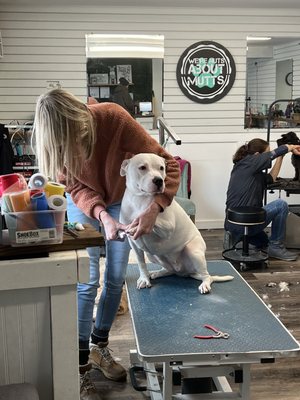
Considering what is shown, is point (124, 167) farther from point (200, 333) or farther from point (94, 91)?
point (94, 91)

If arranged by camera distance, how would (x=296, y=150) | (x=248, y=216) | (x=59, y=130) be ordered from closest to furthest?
1. (x=59, y=130)
2. (x=248, y=216)
3. (x=296, y=150)

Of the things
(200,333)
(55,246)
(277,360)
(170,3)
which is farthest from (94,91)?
(55,246)

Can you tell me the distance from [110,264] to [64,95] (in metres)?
0.90

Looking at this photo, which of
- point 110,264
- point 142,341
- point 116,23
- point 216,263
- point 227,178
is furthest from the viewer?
point 227,178

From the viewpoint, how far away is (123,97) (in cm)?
565

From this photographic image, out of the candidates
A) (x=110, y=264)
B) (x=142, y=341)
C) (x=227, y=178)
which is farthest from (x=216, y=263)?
(x=227, y=178)

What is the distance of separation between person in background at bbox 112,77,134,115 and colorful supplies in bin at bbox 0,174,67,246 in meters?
4.35

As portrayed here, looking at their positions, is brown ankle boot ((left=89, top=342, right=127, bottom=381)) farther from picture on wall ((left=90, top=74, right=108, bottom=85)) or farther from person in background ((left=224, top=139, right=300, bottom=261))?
picture on wall ((left=90, top=74, right=108, bottom=85))

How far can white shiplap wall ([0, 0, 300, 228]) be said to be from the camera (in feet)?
17.6

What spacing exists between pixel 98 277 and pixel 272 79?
185 inches

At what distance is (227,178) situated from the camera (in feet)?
19.6

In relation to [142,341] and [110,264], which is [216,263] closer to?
[110,264]

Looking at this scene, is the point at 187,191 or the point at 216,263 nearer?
the point at 216,263

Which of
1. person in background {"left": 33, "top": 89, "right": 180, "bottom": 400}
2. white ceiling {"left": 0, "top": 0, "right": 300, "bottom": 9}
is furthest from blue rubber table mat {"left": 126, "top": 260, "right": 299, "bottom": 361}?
white ceiling {"left": 0, "top": 0, "right": 300, "bottom": 9}
